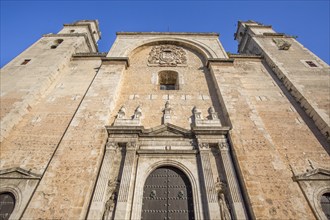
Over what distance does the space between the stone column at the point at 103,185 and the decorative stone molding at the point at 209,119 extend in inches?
120

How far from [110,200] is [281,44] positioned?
42.6 feet

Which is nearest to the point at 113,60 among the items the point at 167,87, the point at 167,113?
the point at 167,87

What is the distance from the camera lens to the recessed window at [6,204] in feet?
17.9

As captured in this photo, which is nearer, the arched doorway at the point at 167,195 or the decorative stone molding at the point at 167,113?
the arched doorway at the point at 167,195

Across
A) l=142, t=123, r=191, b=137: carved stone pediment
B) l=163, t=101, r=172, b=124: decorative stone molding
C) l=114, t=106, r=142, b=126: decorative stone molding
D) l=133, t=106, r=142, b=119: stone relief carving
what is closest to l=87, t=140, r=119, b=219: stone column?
l=114, t=106, r=142, b=126: decorative stone molding

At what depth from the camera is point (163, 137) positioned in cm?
744

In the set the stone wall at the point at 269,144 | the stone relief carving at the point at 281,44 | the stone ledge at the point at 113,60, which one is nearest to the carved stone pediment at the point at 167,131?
the stone wall at the point at 269,144

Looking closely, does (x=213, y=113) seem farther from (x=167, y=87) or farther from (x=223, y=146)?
(x=167, y=87)

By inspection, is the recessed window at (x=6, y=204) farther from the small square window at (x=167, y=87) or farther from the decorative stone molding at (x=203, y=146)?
the small square window at (x=167, y=87)

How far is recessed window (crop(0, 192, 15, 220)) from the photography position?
5.47m

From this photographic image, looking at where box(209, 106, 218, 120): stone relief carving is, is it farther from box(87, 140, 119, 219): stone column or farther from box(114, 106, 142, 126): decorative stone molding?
box(87, 140, 119, 219): stone column

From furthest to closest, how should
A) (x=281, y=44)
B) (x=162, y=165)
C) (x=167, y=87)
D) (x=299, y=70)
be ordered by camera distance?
(x=281, y=44) < (x=167, y=87) < (x=299, y=70) < (x=162, y=165)

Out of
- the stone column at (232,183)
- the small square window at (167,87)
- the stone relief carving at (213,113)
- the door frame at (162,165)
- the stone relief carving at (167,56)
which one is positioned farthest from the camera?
the stone relief carving at (167,56)

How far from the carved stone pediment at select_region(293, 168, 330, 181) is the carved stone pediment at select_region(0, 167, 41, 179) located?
7401mm
